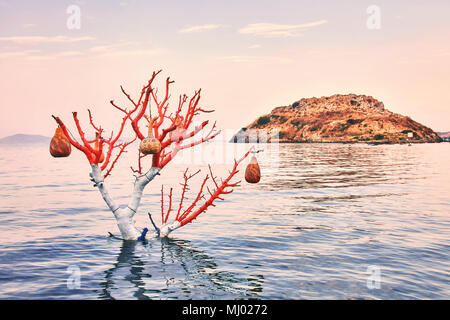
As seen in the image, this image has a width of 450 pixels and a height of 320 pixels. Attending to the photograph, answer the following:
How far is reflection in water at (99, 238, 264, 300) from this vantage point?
905 cm

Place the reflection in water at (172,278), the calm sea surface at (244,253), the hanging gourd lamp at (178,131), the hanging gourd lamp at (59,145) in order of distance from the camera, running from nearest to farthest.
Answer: the reflection in water at (172,278) < the calm sea surface at (244,253) < the hanging gourd lamp at (59,145) < the hanging gourd lamp at (178,131)

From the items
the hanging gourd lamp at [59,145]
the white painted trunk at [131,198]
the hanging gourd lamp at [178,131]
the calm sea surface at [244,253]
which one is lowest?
the calm sea surface at [244,253]

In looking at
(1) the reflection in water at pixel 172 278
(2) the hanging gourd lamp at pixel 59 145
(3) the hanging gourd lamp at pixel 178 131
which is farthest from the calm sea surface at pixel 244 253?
(3) the hanging gourd lamp at pixel 178 131

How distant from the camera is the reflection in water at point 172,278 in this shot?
905 cm

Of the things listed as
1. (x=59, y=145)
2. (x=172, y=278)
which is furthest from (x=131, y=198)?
(x=172, y=278)

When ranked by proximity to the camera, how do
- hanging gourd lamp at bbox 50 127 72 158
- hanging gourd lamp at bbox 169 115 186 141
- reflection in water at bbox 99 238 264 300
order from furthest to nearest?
hanging gourd lamp at bbox 169 115 186 141 < hanging gourd lamp at bbox 50 127 72 158 < reflection in water at bbox 99 238 264 300

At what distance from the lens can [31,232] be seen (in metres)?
16.0

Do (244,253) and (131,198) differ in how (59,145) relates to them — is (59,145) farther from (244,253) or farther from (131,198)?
(244,253)

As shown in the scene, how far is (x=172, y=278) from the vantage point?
33.2 ft

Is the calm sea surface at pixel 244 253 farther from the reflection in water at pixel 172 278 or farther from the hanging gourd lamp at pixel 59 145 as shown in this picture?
the hanging gourd lamp at pixel 59 145

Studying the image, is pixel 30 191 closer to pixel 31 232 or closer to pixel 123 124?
pixel 31 232

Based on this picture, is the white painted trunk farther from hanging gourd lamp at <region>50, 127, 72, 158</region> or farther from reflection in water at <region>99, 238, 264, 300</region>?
hanging gourd lamp at <region>50, 127, 72, 158</region>

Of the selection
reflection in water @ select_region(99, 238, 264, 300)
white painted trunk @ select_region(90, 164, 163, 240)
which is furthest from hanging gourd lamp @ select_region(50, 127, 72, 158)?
reflection in water @ select_region(99, 238, 264, 300)
